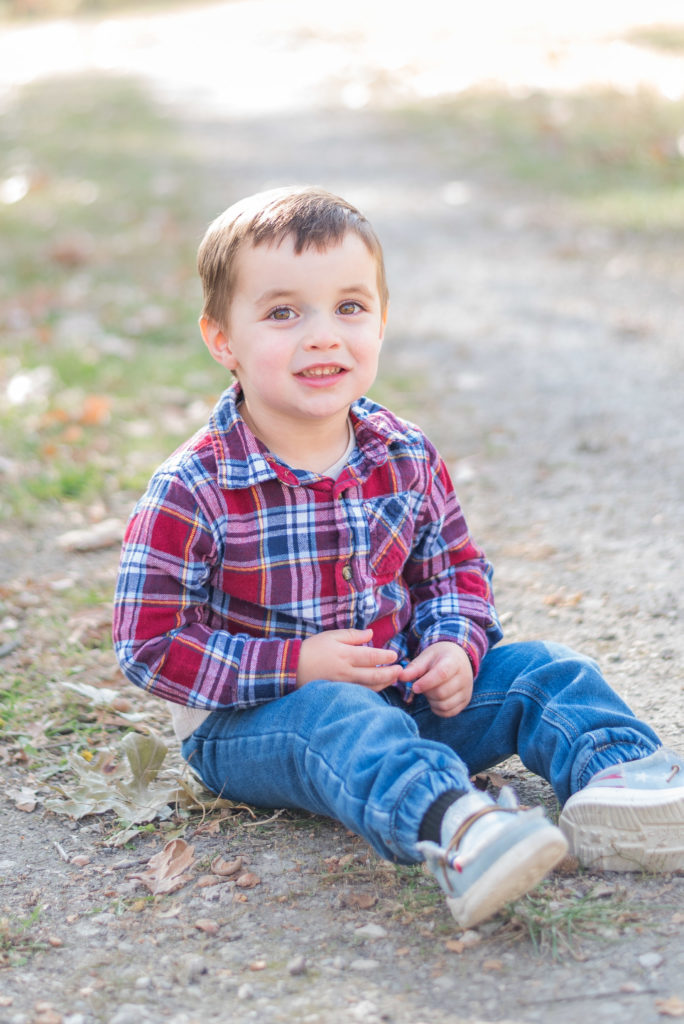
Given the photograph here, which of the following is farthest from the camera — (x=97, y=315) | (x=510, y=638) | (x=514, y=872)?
(x=97, y=315)

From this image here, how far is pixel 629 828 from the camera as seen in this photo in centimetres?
195

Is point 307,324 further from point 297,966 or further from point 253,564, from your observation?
point 297,966

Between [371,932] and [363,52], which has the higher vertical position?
[363,52]

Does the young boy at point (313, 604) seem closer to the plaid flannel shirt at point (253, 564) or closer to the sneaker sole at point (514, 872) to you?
the plaid flannel shirt at point (253, 564)

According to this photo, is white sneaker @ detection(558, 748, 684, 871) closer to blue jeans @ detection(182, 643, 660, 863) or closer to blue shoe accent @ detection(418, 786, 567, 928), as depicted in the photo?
blue jeans @ detection(182, 643, 660, 863)

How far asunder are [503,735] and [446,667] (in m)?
0.18

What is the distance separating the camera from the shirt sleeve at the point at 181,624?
211 centimetres

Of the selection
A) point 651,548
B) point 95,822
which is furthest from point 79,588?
point 651,548

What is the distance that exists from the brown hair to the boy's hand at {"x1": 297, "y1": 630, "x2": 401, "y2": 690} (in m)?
0.63

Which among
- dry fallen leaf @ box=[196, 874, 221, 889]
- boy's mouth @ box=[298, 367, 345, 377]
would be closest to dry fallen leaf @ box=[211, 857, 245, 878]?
dry fallen leaf @ box=[196, 874, 221, 889]

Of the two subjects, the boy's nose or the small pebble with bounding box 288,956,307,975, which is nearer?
the small pebble with bounding box 288,956,307,975

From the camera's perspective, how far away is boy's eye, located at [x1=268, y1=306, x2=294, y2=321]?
2146 mm

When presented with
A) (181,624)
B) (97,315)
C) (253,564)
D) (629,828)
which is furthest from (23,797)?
(97,315)

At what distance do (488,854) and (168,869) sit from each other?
66 cm
